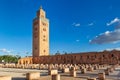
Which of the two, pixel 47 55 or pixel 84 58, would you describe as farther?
pixel 47 55

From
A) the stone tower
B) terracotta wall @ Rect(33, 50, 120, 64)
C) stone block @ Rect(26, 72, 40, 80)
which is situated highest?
the stone tower

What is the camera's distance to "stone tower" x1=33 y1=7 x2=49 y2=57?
77.6m

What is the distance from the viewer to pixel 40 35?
257ft

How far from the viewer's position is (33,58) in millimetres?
75375

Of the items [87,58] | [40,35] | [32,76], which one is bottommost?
[32,76]

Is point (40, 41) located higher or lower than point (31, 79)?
higher

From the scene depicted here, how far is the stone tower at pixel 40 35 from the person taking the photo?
77569 millimetres

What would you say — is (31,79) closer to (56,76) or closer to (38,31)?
(56,76)

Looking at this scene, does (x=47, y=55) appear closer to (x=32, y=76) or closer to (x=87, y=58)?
(x=87, y=58)

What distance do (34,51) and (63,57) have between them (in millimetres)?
15985

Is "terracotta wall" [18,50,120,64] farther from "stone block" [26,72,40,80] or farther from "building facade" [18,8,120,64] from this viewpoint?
"stone block" [26,72,40,80]

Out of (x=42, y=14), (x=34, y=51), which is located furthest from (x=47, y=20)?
(x=34, y=51)

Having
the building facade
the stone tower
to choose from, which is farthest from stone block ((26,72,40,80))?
the stone tower

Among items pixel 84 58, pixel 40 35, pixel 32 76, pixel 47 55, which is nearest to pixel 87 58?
pixel 84 58
